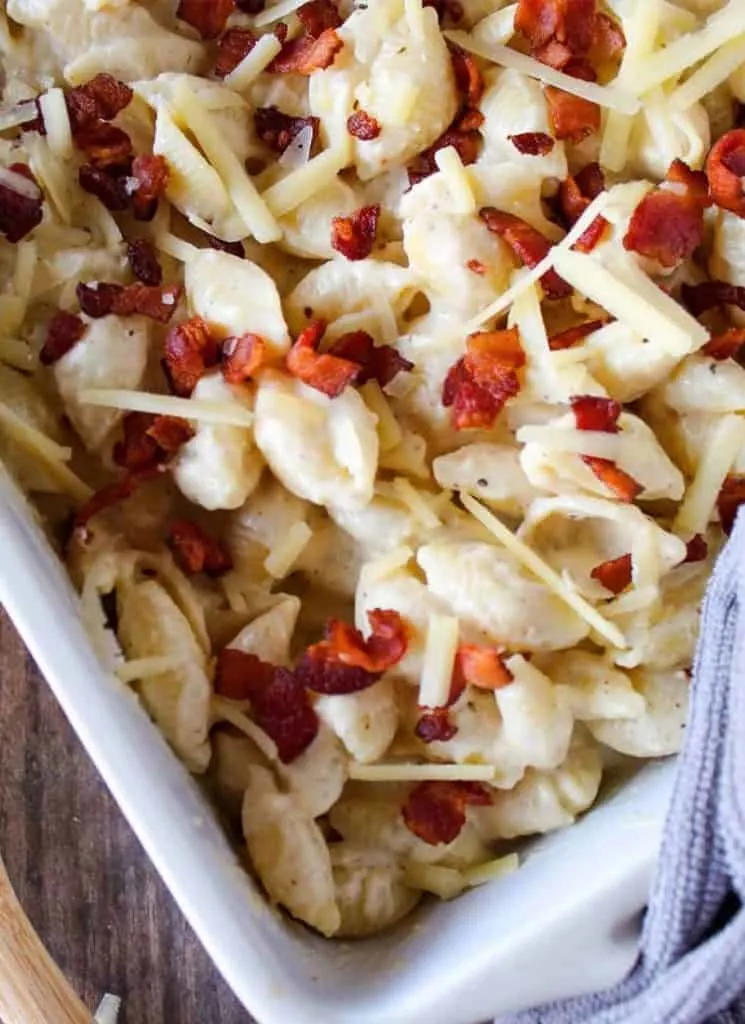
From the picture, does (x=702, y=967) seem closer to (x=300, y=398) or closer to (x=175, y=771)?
(x=175, y=771)

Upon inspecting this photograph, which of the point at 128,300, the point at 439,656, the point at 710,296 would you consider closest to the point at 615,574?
the point at 439,656

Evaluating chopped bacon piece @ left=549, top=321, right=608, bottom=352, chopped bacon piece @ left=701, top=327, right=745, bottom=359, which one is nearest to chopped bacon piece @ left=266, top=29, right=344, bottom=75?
chopped bacon piece @ left=549, top=321, right=608, bottom=352

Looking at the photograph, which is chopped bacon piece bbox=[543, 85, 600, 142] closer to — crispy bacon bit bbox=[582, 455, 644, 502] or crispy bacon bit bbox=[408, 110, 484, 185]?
crispy bacon bit bbox=[408, 110, 484, 185]

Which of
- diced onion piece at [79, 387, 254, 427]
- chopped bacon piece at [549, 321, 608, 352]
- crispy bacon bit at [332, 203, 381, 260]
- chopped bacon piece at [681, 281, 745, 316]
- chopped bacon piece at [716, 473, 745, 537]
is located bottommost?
chopped bacon piece at [716, 473, 745, 537]

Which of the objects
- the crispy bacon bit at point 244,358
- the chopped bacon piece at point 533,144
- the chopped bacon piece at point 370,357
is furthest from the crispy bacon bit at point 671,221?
the crispy bacon bit at point 244,358

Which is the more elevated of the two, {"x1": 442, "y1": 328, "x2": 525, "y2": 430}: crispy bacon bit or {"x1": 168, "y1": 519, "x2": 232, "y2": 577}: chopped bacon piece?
{"x1": 442, "y1": 328, "x2": 525, "y2": 430}: crispy bacon bit

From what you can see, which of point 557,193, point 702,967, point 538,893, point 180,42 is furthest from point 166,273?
point 702,967
